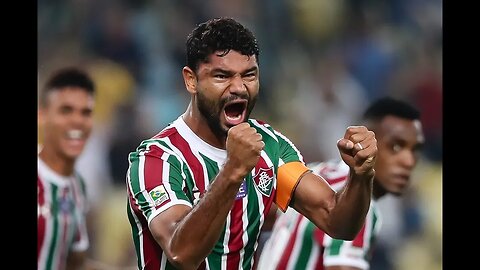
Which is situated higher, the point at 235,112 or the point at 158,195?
the point at 235,112

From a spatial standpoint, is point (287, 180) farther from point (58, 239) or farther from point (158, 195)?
point (58, 239)

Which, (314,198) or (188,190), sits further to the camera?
(314,198)

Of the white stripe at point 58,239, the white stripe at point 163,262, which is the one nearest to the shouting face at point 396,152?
the white stripe at point 58,239

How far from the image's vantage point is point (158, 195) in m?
2.65

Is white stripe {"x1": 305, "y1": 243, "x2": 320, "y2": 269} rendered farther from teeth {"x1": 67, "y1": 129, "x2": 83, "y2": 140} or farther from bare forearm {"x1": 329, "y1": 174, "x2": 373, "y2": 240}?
teeth {"x1": 67, "y1": 129, "x2": 83, "y2": 140}

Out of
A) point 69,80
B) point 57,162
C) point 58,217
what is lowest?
point 58,217

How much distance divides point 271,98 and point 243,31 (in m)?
2.15

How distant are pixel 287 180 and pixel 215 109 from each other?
375 mm

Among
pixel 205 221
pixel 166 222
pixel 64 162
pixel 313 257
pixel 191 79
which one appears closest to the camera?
pixel 205 221

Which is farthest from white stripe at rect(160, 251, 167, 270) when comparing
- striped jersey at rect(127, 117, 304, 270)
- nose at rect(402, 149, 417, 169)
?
nose at rect(402, 149, 417, 169)

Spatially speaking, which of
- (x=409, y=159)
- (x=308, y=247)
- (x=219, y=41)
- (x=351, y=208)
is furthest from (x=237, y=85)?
(x=409, y=159)

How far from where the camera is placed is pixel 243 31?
2818mm

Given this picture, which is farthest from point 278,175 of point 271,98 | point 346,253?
point 271,98

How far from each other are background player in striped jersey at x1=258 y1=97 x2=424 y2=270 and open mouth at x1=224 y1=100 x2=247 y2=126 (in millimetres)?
1286
